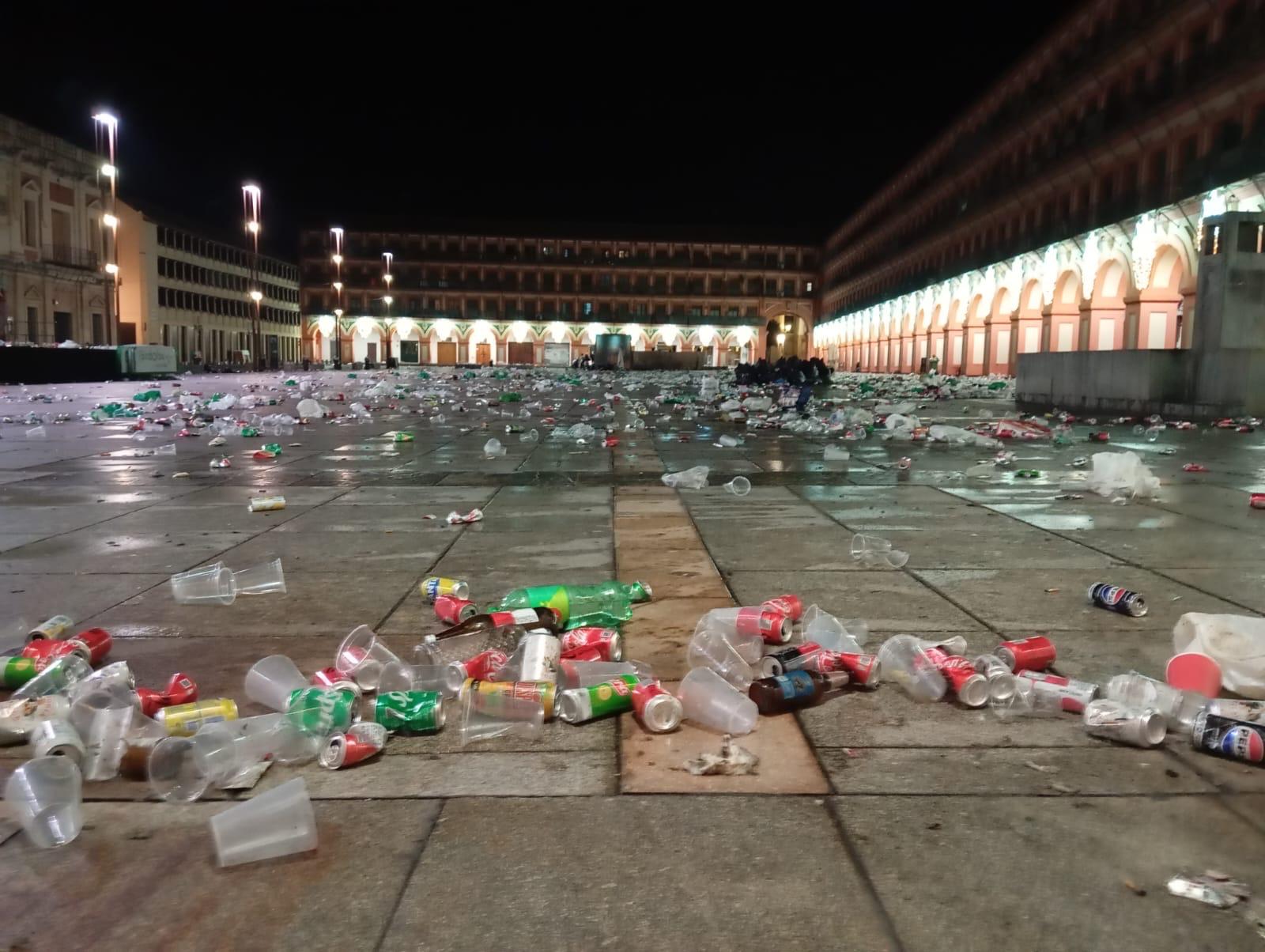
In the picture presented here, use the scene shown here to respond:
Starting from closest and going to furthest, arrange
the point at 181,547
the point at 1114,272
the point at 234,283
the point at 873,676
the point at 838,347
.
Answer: the point at 873,676, the point at 181,547, the point at 1114,272, the point at 234,283, the point at 838,347

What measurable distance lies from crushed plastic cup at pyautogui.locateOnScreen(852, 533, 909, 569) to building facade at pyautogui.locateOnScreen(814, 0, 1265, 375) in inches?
535

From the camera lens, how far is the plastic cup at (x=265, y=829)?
2018 millimetres

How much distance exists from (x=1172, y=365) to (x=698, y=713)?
A: 1575cm

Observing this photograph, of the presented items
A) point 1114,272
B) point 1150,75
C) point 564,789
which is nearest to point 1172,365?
point 564,789

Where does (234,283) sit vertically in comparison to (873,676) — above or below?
above

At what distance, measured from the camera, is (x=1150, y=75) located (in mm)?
36344

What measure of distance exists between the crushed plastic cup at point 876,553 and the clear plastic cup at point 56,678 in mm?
3309

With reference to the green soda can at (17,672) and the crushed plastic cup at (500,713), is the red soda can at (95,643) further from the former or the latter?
the crushed plastic cup at (500,713)

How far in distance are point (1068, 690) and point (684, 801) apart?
130 centimetres

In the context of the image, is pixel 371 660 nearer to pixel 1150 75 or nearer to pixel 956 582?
pixel 956 582

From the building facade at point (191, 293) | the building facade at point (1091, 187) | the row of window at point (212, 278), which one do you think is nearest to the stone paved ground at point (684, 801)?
the building facade at point (1091, 187)

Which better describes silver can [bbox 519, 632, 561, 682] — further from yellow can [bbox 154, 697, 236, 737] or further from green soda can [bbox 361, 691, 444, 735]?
yellow can [bbox 154, 697, 236, 737]

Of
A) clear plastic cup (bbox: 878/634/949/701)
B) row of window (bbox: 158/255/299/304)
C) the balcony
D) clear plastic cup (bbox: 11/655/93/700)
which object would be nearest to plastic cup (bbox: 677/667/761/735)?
clear plastic cup (bbox: 878/634/949/701)

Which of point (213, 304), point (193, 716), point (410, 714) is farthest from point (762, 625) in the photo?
point (213, 304)
